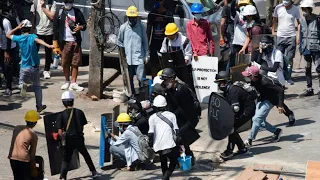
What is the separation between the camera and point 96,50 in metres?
15.3

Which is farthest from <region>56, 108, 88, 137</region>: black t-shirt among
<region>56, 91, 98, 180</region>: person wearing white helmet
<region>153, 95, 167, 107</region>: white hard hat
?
<region>153, 95, 167, 107</region>: white hard hat

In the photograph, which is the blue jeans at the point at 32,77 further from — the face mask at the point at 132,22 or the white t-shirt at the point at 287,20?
the white t-shirt at the point at 287,20

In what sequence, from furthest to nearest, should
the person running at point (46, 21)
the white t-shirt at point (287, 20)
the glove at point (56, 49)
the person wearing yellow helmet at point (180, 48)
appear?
1. the person running at point (46, 21)
2. the white t-shirt at point (287, 20)
3. the glove at point (56, 49)
4. the person wearing yellow helmet at point (180, 48)

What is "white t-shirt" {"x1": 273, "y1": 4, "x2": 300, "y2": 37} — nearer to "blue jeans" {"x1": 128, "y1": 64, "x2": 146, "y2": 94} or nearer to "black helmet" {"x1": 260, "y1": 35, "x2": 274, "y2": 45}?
"black helmet" {"x1": 260, "y1": 35, "x2": 274, "y2": 45}

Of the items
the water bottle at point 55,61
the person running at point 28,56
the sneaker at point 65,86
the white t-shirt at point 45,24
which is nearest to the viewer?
the person running at point 28,56

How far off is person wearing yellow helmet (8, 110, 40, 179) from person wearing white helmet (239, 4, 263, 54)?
19.8 feet

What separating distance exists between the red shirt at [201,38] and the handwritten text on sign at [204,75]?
1.27 feet

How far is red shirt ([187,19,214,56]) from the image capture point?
48.7ft

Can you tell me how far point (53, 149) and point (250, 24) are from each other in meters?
5.65

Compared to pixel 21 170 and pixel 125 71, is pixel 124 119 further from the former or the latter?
pixel 125 71

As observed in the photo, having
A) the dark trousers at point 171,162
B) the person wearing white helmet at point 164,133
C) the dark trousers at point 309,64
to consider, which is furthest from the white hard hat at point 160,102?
the dark trousers at point 309,64

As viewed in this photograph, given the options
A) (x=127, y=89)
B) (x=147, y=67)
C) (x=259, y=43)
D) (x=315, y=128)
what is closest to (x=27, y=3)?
(x=147, y=67)

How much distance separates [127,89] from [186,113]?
11.0 feet

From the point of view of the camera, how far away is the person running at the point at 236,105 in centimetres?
1197
